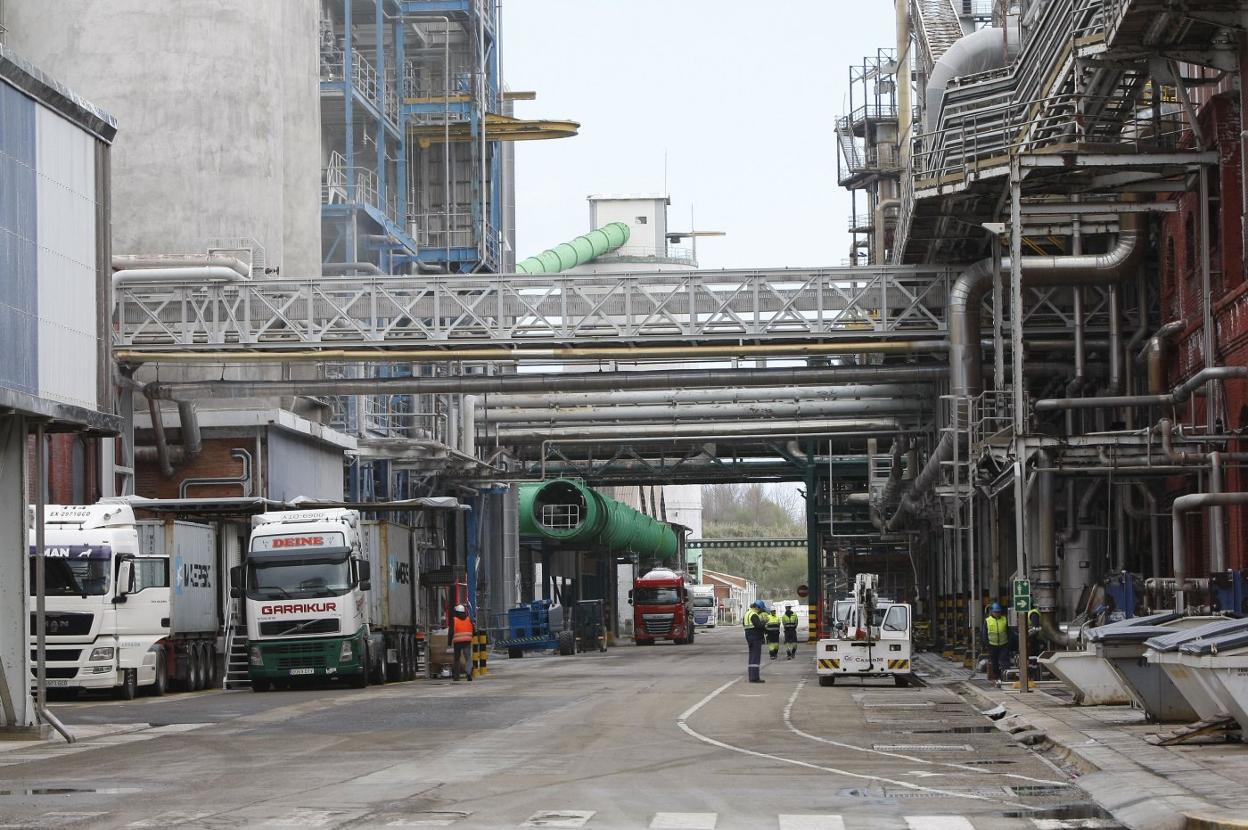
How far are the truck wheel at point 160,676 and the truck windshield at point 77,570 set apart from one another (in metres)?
2.07

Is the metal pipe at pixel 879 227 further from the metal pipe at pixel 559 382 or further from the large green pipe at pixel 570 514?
the metal pipe at pixel 559 382

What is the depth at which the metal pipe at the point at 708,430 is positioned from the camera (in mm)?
60938

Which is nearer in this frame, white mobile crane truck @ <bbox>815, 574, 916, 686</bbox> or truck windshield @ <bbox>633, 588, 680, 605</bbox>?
white mobile crane truck @ <bbox>815, 574, 916, 686</bbox>

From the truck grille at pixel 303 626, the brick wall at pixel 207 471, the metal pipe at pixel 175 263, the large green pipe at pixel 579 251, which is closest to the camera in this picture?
the truck grille at pixel 303 626

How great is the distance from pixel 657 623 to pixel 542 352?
36.1 metres

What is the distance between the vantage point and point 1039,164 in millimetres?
32188

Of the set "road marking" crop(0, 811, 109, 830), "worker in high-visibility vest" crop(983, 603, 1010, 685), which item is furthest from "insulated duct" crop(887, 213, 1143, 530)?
"road marking" crop(0, 811, 109, 830)

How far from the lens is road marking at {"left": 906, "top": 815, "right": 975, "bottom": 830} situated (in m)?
13.0

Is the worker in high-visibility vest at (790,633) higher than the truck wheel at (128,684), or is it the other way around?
the truck wheel at (128,684)

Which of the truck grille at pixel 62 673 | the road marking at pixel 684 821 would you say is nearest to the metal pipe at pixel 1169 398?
the truck grille at pixel 62 673

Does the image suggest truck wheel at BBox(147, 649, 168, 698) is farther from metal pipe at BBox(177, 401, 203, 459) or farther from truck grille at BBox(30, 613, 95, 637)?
metal pipe at BBox(177, 401, 203, 459)

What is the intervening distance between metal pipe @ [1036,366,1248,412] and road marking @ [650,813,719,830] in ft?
60.6

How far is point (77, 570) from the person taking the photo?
107 ft

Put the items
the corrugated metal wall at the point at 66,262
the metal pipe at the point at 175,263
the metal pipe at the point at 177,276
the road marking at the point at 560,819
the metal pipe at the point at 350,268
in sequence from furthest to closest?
the metal pipe at the point at 350,268
the metal pipe at the point at 175,263
the metal pipe at the point at 177,276
the corrugated metal wall at the point at 66,262
the road marking at the point at 560,819
